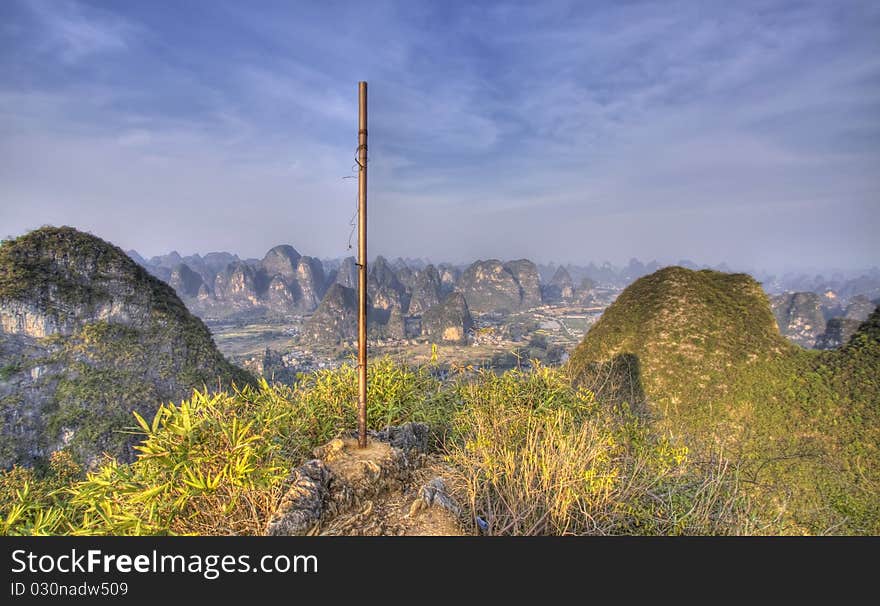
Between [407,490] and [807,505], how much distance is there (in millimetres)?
23761

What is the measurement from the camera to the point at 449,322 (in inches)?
4173

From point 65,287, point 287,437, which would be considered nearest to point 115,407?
point 65,287

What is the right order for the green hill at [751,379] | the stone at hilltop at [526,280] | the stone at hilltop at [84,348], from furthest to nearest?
the stone at hilltop at [526,280] < the stone at hilltop at [84,348] < the green hill at [751,379]

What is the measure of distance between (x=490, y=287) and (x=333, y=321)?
84.9 metres

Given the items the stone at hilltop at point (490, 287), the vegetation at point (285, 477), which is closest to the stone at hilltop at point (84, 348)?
the vegetation at point (285, 477)

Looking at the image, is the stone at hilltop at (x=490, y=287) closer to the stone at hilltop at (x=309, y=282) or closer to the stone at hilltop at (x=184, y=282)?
the stone at hilltop at (x=309, y=282)

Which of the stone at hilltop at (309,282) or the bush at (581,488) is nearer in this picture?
the bush at (581,488)

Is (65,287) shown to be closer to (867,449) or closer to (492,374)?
(492,374)

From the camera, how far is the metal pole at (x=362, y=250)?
3.03 m

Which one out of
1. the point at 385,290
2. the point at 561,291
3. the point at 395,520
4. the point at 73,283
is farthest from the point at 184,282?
the point at 395,520

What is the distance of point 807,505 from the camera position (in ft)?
55.1

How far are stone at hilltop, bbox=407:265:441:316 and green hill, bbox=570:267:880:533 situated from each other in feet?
355

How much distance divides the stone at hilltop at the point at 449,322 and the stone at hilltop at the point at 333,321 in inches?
913

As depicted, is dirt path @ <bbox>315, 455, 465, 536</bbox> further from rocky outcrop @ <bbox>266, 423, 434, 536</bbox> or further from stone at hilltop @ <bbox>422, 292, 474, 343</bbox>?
stone at hilltop @ <bbox>422, 292, 474, 343</bbox>
